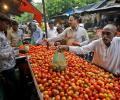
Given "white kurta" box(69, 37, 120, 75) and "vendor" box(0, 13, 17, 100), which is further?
"white kurta" box(69, 37, 120, 75)

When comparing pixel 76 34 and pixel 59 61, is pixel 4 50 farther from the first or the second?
pixel 76 34

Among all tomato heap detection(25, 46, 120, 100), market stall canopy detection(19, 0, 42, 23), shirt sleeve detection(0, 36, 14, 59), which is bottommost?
tomato heap detection(25, 46, 120, 100)

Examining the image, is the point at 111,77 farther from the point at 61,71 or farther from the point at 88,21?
the point at 88,21

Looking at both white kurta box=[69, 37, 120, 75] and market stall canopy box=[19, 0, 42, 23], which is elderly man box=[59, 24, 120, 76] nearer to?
white kurta box=[69, 37, 120, 75]

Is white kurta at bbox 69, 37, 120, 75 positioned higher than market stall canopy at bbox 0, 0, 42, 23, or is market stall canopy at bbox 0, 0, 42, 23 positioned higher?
market stall canopy at bbox 0, 0, 42, 23

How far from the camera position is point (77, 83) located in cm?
418

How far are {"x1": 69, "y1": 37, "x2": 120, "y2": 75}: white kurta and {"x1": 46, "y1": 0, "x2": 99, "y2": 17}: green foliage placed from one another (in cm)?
3064

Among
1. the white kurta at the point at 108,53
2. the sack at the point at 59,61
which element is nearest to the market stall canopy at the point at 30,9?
the white kurta at the point at 108,53

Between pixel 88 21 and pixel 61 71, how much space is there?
22.2 metres

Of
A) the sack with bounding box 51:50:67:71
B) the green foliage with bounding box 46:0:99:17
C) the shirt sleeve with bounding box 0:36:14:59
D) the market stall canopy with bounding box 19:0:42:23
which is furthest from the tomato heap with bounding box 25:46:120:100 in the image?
the green foliage with bounding box 46:0:99:17

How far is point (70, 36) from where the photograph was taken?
23.6ft

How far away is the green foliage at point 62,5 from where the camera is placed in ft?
116

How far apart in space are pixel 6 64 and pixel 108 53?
68.5 inches

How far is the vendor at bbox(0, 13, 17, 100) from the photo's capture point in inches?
169
